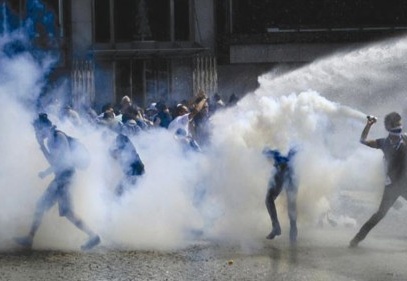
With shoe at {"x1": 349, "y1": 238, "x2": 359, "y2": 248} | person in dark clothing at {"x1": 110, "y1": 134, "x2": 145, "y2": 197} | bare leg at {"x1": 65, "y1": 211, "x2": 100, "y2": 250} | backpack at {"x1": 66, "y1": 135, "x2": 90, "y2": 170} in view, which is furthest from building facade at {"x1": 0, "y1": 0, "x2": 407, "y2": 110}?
shoe at {"x1": 349, "y1": 238, "x2": 359, "y2": 248}

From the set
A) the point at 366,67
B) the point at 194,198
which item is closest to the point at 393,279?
the point at 194,198

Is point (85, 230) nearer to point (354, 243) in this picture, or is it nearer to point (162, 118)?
point (354, 243)

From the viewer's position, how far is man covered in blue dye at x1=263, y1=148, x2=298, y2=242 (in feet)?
29.5

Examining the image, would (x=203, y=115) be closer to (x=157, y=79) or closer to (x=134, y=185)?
(x=134, y=185)

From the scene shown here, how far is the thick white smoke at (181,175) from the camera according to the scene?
30.0 ft

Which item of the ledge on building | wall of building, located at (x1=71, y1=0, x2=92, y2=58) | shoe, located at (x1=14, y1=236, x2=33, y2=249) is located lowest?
shoe, located at (x1=14, y1=236, x2=33, y2=249)

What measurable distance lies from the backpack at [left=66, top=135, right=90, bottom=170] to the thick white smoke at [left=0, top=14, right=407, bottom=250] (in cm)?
36

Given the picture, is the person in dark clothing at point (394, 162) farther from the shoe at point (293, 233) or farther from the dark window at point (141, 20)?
the dark window at point (141, 20)

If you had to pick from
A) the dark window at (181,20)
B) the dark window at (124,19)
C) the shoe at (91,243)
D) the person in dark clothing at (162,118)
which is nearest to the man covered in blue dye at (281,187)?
the shoe at (91,243)

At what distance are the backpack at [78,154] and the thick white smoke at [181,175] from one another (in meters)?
0.36

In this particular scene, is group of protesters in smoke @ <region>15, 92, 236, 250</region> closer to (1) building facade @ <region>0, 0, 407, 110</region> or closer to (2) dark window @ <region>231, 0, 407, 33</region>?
(1) building facade @ <region>0, 0, 407, 110</region>

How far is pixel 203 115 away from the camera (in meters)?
12.0

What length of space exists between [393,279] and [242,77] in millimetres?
15046

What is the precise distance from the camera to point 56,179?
8.71 metres
